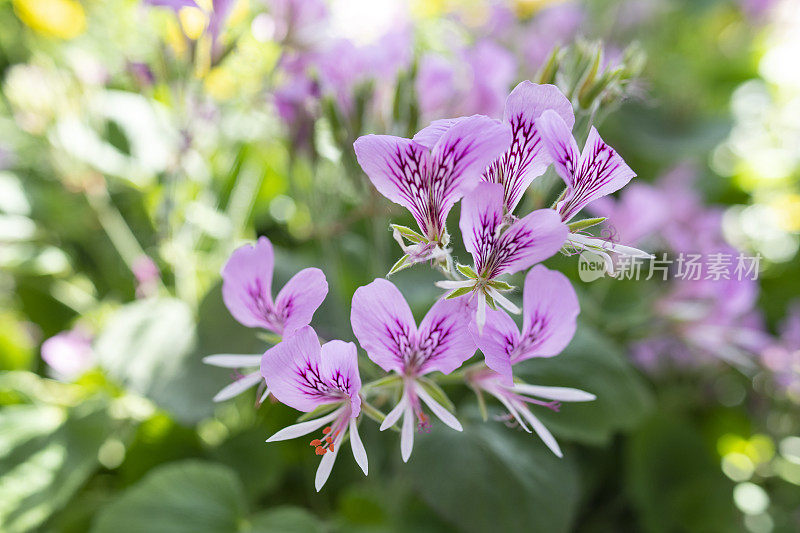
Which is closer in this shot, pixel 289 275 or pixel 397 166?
pixel 397 166

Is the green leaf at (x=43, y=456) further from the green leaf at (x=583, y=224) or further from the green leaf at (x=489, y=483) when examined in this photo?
the green leaf at (x=583, y=224)

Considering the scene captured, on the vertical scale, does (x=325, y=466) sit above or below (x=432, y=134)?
below

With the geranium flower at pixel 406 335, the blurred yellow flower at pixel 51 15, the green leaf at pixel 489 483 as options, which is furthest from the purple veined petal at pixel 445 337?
the blurred yellow flower at pixel 51 15

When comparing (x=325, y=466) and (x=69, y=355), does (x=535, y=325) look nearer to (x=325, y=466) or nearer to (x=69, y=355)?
(x=325, y=466)

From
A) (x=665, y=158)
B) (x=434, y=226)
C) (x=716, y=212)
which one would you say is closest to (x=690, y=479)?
(x=716, y=212)

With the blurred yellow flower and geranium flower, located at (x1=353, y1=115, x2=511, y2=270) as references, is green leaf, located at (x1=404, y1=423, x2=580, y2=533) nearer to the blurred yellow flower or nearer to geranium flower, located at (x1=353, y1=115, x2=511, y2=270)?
geranium flower, located at (x1=353, y1=115, x2=511, y2=270)

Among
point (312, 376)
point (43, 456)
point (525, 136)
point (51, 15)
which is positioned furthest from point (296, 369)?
point (51, 15)
